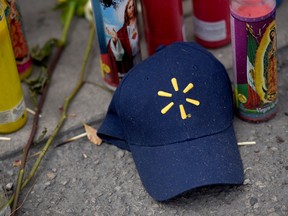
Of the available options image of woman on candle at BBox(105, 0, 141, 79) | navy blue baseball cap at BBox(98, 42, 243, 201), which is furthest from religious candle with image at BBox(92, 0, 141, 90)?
navy blue baseball cap at BBox(98, 42, 243, 201)

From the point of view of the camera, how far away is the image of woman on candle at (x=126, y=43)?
6.37 ft

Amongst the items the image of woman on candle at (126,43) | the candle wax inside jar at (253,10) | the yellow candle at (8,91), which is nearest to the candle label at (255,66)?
the candle wax inside jar at (253,10)

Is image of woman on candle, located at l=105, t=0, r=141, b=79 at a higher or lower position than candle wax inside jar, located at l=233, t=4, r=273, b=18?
lower

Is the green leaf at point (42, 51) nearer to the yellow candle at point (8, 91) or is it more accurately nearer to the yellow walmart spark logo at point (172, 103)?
the yellow candle at point (8, 91)

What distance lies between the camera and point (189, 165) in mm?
1728

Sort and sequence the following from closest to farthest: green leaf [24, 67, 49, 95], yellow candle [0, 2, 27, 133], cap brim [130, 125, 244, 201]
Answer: cap brim [130, 125, 244, 201], yellow candle [0, 2, 27, 133], green leaf [24, 67, 49, 95]

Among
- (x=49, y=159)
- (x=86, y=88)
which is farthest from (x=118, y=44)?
(x=49, y=159)

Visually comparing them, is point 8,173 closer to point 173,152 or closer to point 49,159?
point 49,159

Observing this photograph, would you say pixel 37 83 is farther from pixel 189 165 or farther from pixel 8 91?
pixel 189 165

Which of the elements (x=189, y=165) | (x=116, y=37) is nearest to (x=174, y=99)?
(x=189, y=165)

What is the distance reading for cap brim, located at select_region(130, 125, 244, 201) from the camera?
5.60 feet

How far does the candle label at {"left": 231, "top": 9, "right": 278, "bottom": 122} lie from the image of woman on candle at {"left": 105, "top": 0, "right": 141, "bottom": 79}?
0.27m

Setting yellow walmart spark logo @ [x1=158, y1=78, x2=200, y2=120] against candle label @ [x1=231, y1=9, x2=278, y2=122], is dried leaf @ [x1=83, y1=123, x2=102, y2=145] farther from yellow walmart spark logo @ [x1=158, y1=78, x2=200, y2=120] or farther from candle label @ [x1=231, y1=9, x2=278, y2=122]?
candle label @ [x1=231, y1=9, x2=278, y2=122]

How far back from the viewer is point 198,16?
2.13 meters
